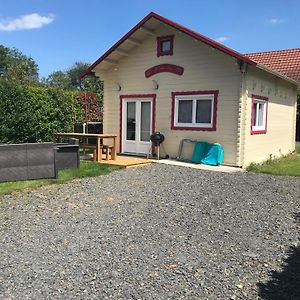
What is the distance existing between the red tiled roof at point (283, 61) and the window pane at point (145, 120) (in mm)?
11776

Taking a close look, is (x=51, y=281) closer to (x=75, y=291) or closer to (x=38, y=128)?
(x=75, y=291)

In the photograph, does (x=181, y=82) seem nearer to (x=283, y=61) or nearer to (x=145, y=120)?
(x=145, y=120)

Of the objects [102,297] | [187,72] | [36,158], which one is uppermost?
[187,72]

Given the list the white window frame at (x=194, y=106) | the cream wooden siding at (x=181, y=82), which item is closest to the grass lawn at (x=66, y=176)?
the white window frame at (x=194, y=106)

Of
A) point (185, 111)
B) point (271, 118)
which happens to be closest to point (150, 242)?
point (185, 111)

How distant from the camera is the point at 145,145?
44.4 feet

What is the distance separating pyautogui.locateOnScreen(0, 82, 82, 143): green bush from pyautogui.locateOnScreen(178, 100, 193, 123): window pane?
17.9 feet

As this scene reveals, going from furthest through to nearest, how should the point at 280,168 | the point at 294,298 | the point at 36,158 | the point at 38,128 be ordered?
the point at 38,128
the point at 280,168
the point at 36,158
the point at 294,298

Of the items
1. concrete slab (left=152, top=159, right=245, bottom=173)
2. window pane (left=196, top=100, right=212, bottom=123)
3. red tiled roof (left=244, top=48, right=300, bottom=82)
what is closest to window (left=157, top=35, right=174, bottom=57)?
window pane (left=196, top=100, right=212, bottom=123)

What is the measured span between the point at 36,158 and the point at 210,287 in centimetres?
616

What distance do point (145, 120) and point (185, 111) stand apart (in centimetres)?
172

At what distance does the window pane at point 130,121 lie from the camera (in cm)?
1381

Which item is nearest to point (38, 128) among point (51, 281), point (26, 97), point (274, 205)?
point (26, 97)

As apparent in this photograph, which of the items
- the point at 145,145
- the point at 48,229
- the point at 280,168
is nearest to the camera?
the point at 48,229
